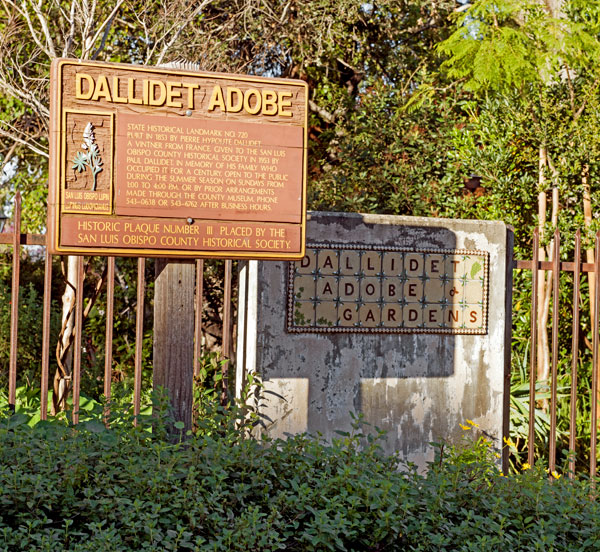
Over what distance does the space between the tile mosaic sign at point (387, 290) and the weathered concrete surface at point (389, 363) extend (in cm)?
6

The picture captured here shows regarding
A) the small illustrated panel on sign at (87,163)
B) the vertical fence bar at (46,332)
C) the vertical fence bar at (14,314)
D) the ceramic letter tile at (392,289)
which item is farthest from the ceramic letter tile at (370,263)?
the vertical fence bar at (14,314)

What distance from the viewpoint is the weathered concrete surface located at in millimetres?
5355

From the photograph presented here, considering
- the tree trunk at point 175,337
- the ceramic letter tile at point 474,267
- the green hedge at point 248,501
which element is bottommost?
the green hedge at point 248,501

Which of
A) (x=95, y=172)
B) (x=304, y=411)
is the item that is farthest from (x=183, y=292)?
(x=304, y=411)

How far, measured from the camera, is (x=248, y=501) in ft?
12.4

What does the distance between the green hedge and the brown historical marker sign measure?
1.12 m

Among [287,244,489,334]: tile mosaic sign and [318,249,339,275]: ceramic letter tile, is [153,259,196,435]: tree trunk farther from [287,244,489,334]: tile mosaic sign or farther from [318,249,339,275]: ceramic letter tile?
[318,249,339,275]: ceramic letter tile

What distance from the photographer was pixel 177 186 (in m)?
4.47

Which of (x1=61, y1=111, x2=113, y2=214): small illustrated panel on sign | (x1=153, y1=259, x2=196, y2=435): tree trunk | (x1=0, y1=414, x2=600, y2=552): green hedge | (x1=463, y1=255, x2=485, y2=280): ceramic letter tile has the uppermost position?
(x1=61, y1=111, x2=113, y2=214): small illustrated panel on sign

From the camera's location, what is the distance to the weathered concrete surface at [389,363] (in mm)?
5355

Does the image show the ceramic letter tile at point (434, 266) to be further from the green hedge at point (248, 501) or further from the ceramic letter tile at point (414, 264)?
the green hedge at point (248, 501)

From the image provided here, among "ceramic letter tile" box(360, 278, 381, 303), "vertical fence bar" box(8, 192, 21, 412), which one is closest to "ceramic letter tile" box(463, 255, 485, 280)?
"ceramic letter tile" box(360, 278, 381, 303)

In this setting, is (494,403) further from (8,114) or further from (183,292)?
(8,114)

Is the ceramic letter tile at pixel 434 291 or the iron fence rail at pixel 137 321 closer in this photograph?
the iron fence rail at pixel 137 321
